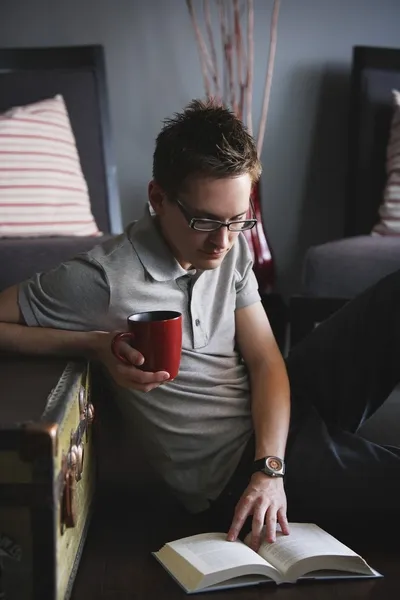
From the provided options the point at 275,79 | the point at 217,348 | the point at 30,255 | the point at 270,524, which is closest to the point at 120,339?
the point at 217,348

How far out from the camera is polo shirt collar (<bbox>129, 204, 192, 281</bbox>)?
4.61 ft

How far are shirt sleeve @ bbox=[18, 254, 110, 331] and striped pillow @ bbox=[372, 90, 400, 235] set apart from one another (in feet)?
4.67

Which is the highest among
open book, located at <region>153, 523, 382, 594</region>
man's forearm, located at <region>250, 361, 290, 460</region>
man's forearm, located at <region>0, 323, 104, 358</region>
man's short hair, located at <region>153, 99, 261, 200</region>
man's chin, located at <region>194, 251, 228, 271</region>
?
man's short hair, located at <region>153, 99, 261, 200</region>

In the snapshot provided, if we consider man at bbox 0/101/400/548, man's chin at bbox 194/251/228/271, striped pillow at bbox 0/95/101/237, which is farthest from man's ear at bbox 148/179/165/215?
striped pillow at bbox 0/95/101/237

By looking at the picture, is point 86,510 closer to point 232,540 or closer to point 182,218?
point 232,540

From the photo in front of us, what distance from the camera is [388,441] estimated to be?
194cm

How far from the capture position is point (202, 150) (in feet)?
4.40

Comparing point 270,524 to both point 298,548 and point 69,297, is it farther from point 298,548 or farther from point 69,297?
point 69,297

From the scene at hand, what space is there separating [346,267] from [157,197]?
94 cm

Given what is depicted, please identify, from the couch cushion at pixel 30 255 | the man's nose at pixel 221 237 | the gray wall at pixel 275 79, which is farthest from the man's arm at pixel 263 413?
the gray wall at pixel 275 79

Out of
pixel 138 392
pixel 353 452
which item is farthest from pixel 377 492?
pixel 138 392

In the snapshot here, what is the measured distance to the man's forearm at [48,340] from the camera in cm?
135

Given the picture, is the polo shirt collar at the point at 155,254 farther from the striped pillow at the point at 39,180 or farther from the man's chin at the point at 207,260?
the striped pillow at the point at 39,180

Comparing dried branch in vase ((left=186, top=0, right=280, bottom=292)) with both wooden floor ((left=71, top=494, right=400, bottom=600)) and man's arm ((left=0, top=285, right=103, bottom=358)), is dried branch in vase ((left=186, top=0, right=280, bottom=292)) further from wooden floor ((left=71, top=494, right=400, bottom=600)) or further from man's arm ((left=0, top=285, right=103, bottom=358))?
man's arm ((left=0, top=285, right=103, bottom=358))
